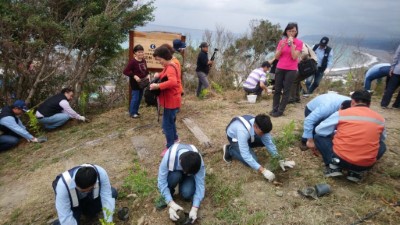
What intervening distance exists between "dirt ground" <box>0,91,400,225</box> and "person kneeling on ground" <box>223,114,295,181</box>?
0.44ft

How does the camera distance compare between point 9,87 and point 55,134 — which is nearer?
point 55,134

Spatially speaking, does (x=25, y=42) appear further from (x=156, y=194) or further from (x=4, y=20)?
(x=156, y=194)

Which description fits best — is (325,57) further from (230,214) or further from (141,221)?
(141,221)

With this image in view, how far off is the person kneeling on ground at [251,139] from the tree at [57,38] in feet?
15.3

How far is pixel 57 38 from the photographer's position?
6887 millimetres

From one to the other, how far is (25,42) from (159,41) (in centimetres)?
310

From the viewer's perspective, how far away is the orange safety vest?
118 inches

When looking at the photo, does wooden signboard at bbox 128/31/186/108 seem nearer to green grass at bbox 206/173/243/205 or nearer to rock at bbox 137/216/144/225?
green grass at bbox 206/173/243/205

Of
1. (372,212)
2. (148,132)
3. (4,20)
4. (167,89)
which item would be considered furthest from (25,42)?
(372,212)

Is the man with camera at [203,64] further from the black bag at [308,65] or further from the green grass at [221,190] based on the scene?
the green grass at [221,190]

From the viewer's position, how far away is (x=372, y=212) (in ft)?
9.27

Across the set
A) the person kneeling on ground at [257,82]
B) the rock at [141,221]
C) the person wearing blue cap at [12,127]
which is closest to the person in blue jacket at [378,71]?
the person kneeling on ground at [257,82]

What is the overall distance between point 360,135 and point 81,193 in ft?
9.65

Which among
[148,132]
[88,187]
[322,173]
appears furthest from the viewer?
[148,132]
